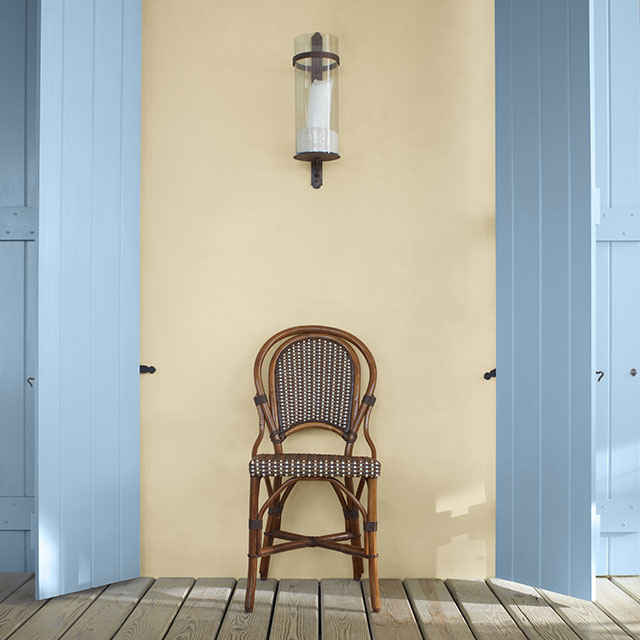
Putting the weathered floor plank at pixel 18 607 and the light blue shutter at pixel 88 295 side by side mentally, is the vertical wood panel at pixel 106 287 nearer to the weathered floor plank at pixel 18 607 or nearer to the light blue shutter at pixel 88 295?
the light blue shutter at pixel 88 295

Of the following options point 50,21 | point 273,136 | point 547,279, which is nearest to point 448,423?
point 547,279

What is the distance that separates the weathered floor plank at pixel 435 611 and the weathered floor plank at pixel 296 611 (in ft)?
→ 1.15

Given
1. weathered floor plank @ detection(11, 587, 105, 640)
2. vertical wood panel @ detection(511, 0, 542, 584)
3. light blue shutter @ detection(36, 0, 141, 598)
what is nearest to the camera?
weathered floor plank @ detection(11, 587, 105, 640)

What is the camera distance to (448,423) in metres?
2.74

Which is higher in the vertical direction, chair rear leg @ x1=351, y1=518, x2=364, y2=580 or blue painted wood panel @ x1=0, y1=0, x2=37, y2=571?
blue painted wood panel @ x1=0, y1=0, x2=37, y2=571

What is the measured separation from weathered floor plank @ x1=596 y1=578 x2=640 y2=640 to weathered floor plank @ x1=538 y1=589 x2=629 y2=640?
0.09 feet

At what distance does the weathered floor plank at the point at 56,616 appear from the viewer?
7.02ft

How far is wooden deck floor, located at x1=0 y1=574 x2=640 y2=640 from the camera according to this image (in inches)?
85.0

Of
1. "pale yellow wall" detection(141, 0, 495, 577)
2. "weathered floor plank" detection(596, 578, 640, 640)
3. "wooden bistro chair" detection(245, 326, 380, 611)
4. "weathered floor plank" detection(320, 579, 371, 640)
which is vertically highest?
"pale yellow wall" detection(141, 0, 495, 577)

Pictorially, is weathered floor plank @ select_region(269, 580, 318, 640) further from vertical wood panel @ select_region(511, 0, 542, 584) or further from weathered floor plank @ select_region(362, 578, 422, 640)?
vertical wood panel @ select_region(511, 0, 542, 584)

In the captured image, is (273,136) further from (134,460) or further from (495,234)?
(134,460)

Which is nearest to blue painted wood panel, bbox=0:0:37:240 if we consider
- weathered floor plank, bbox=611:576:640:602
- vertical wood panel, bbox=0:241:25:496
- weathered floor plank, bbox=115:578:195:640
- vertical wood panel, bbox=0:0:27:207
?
vertical wood panel, bbox=0:0:27:207

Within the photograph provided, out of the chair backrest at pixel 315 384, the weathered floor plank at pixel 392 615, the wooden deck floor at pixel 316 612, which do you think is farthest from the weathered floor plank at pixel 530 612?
the chair backrest at pixel 315 384

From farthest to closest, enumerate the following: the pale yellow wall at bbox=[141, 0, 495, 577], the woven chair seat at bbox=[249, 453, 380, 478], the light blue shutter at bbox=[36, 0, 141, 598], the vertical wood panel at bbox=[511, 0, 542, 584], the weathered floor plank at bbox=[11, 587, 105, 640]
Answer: the pale yellow wall at bbox=[141, 0, 495, 577] < the vertical wood panel at bbox=[511, 0, 542, 584] < the light blue shutter at bbox=[36, 0, 141, 598] < the woven chair seat at bbox=[249, 453, 380, 478] < the weathered floor plank at bbox=[11, 587, 105, 640]
